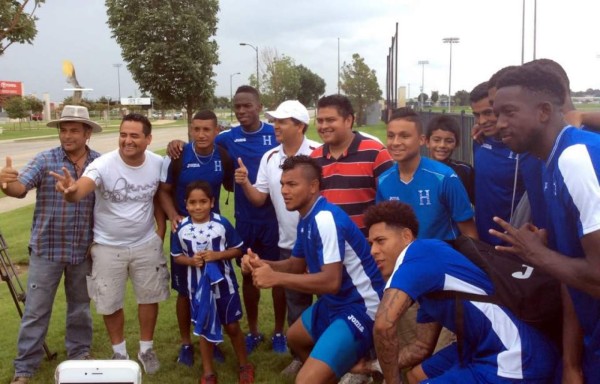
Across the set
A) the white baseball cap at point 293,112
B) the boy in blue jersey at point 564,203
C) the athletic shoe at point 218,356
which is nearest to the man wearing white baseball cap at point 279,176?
the white baseball cap at point 293,112

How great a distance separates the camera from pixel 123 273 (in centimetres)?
532

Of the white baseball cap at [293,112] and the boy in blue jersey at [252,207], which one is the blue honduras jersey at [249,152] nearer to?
the boy in blue jersey at [252,207]

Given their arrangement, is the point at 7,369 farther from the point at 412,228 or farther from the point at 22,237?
the point at 22,237

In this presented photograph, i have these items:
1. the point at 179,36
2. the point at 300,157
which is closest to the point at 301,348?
the point at 300,157

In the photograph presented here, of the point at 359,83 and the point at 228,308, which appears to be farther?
the point at 359,83

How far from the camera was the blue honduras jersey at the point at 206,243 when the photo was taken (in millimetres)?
5172

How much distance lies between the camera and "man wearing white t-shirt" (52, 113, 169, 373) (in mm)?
5195

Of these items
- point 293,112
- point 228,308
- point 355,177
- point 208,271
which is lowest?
point 228,308

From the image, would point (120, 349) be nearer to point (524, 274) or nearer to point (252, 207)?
point (252, 207)

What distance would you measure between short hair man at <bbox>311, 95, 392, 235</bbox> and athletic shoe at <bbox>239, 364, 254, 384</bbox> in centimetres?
151

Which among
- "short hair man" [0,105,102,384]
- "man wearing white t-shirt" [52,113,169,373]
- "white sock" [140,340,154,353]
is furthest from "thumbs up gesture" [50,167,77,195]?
"white sock" [140,340,154,353]

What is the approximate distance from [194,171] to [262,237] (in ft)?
2.96

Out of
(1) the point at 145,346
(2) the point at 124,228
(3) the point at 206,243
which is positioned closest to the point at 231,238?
(3) the point at 206,243

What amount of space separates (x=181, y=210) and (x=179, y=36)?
715 inches
